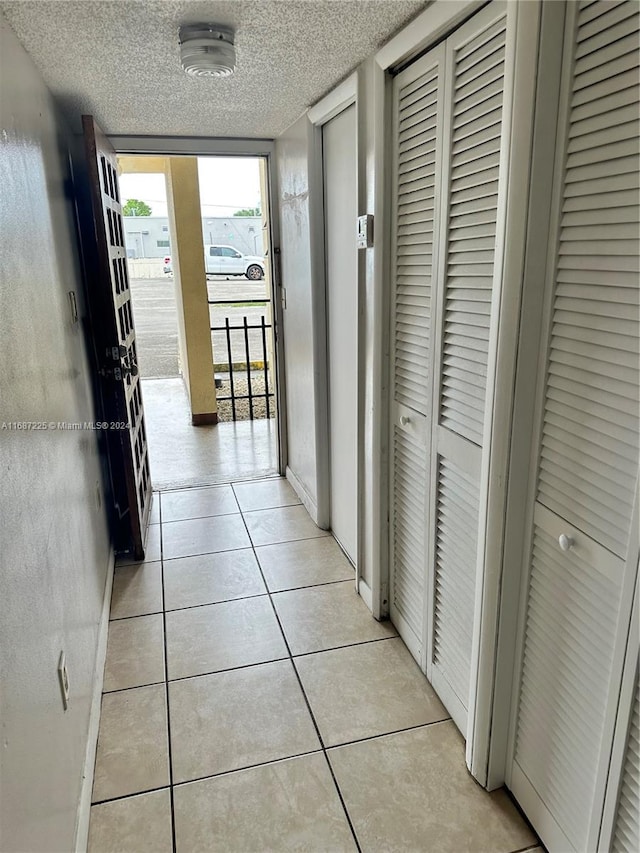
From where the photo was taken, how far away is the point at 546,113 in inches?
43.8

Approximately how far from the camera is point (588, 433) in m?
1.10

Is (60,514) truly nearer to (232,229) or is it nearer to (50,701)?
(50,701)

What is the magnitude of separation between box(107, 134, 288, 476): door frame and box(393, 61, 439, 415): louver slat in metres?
1.59

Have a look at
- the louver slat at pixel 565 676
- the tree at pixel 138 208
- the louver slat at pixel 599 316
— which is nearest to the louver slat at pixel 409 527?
the louver slat at pixel 565 676

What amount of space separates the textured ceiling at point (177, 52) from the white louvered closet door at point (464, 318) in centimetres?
32

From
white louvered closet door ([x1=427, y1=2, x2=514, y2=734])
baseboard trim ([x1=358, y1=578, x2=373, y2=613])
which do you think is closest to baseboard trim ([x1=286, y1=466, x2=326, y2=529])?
baseboard trim ([x1=358, y1=578, x2=373, y2=613])

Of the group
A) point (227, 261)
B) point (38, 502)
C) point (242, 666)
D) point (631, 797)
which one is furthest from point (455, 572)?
point (227, 261)

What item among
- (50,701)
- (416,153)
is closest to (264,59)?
(416,153)

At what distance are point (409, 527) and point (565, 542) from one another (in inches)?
33.8

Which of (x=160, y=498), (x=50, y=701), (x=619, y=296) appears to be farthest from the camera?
(x=160, y=498)

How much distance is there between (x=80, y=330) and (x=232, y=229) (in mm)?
16387

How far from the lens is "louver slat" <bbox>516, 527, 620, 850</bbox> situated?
113cm

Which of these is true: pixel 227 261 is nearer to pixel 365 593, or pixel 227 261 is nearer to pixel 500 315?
pixel 365 593

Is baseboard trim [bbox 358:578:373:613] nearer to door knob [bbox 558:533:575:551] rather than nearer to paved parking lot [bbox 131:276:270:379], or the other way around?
door knob [bbox 558:533:575:551]
